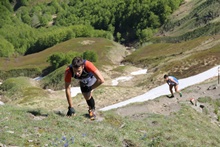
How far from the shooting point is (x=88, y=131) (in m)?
15.6

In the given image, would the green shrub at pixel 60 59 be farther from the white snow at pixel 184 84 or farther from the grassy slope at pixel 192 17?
the white snow at pixel 184 84

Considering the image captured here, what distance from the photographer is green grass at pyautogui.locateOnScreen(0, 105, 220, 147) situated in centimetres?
1318

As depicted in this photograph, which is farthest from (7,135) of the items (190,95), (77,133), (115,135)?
(190,95)

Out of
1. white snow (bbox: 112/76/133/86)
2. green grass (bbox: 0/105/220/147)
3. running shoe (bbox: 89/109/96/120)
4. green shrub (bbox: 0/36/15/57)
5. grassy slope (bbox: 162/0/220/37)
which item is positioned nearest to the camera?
green grass (bbox: 0/105/220/147)

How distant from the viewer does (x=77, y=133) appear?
14.8 m

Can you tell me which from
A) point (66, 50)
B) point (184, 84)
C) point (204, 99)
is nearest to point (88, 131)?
point (204, 99)

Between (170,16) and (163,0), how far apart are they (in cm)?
1435

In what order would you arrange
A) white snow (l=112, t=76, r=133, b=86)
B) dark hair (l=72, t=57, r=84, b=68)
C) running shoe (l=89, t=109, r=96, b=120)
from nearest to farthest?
dark hair (l=72, t=57, r=84, b=68)
running shoe (l=89, t=109, r=96, b=120)
white snow (l=112, t=76, r=133, b=86)

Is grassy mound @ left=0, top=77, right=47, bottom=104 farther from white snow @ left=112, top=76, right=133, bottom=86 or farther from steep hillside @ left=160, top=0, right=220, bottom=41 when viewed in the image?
steep hillside @ left=160, top=0, right=220, bottom=41

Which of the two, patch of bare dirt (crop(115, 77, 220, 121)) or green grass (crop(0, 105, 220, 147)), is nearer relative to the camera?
green grass (crop(0, 105, 220, 147))

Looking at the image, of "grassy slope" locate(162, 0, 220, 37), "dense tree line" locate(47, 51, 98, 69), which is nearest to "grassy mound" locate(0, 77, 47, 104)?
"dense tree line" locate(47, 51, 98, 69)

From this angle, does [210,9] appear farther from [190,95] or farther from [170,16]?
[190,95]

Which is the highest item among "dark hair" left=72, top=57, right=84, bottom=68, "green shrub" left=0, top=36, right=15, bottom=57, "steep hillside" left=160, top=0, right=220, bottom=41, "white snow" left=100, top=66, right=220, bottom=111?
"dark hair" left=72, top=57, right=84, bottom=68

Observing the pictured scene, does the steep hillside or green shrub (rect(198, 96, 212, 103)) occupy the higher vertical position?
green shrub (rect(198, 96, 212, 103))
